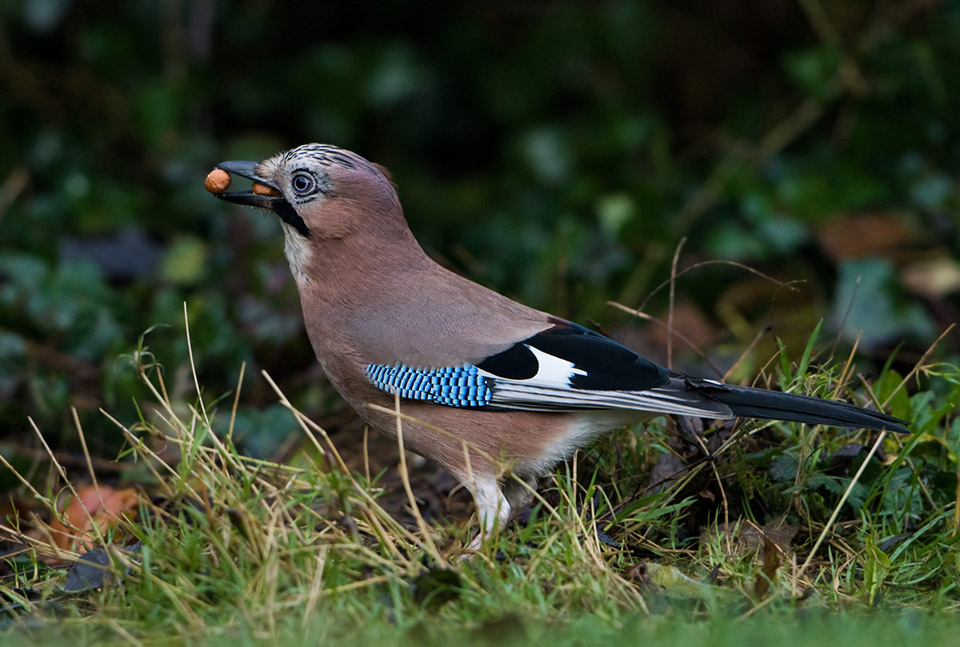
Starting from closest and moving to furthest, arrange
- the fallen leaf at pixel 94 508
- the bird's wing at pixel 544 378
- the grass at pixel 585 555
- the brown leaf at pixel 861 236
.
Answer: the grass at pixel 585 555 < the bird's wing at pixel 544 378 < the fallen leaf at pixel 94 508 < the brown leaf at pixel 861 236

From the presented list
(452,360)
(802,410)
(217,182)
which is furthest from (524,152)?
(802,410)

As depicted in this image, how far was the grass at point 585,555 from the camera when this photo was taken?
2936 mm

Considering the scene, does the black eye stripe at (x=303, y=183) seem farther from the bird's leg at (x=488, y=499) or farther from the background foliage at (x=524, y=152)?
the background foliage at (x=524, y=152)

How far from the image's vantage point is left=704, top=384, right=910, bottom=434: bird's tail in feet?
11.3

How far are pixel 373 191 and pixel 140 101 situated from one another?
3.85 meters

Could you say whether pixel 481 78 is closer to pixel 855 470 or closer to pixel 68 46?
pixel 68 46

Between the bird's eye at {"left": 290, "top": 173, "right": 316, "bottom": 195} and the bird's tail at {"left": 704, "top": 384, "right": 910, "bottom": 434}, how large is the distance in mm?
1635

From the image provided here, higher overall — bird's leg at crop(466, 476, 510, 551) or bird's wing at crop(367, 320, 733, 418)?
bird's wing at crop(367, 320, 733, 418)

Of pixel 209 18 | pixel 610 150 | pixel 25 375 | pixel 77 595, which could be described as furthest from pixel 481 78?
pixel 77 595

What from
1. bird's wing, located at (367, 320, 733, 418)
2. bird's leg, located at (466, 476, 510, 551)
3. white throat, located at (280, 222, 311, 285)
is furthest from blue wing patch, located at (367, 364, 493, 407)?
white throat, located at (280, 222, 311, 285)

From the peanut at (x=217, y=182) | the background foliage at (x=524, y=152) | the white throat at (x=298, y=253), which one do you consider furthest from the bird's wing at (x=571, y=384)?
the background foliage at (x=524, y=152)

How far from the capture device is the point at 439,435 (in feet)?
12.4

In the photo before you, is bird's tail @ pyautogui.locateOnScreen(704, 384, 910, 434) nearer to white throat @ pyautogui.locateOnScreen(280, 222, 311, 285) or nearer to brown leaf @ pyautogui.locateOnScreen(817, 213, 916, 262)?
white throat @ pyautogui.locateOnScreen(280, 222, 311, 285)

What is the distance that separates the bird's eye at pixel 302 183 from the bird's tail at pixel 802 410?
1635 millimetres
